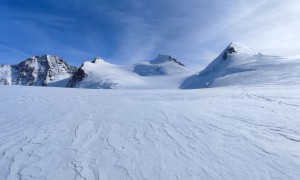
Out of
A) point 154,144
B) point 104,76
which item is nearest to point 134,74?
point 104,76

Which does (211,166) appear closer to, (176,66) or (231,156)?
Result: (231,156)

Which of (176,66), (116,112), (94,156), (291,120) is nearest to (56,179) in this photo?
(94,156)

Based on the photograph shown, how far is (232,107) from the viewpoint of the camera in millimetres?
8562

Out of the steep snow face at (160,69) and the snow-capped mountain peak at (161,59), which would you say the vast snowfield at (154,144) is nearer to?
the steep snow face at (160,69)

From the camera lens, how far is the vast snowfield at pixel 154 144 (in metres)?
3.96

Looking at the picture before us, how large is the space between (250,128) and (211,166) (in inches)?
93.3

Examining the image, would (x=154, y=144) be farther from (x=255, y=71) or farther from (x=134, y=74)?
(x=134, y=74)

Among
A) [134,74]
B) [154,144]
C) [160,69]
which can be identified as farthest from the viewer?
[160,69]

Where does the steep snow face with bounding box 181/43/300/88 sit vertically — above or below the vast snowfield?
above

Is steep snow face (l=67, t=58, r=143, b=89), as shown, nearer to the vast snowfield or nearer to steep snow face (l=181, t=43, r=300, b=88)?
steep snow face (l=181, t=43, r=300, b=88)

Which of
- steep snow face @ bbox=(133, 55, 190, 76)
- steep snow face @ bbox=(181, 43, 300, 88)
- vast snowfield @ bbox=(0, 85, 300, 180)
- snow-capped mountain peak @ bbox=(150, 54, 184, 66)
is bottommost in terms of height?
vast snowfield @ bbox=(0, 85, 300, 180)

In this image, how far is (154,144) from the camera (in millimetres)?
5121

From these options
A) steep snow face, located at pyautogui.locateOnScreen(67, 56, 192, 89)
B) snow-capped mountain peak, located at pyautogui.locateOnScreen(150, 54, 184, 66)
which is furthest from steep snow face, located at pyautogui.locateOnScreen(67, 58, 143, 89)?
snow-capped mountain peak, located at pyautogui.locateOnScreen(150, 54, 184, 66)

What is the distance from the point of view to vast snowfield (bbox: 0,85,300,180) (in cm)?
396
